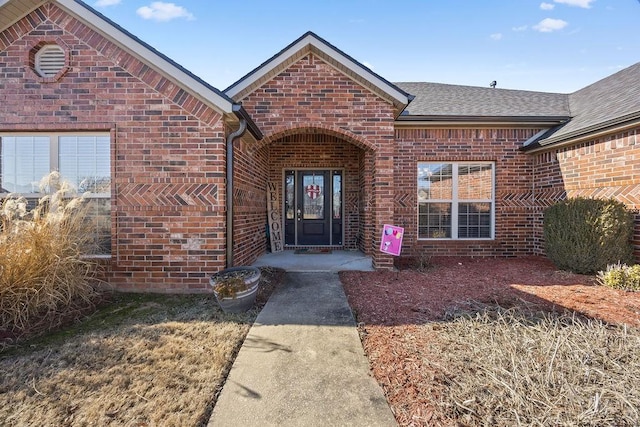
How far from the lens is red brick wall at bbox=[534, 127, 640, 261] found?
5293mm

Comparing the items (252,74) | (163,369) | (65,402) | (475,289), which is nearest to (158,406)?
(163,369)

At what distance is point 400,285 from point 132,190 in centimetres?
475

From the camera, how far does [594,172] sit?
5.92 metres

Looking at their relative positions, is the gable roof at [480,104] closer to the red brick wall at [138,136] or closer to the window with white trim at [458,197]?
the window with white trim at [458,197]

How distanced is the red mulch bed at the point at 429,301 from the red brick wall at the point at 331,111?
1.36 m

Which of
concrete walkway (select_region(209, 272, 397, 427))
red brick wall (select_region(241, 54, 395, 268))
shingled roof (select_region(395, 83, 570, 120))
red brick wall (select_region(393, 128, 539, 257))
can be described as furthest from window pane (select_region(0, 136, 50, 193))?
shingled roof (select_region(395, 83, 570, 120))

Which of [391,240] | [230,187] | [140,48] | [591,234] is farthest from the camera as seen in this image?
[391,240]

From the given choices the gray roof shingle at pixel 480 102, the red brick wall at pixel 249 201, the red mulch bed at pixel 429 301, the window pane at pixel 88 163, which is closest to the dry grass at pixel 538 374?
the red mulch bed at pixel 429 301

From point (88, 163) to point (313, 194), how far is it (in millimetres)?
5286

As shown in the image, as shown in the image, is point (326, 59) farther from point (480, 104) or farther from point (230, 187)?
point (480, 104)

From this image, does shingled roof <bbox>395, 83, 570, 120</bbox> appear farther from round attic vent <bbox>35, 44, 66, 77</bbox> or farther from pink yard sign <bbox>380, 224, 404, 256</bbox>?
round attic vent <bbox>35, 44, 66, 77</bbox>

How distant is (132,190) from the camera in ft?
14.8

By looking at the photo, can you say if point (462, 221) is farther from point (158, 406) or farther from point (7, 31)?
point (7, 31)

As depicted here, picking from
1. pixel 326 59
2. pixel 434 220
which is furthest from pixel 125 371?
pixel 434 220
